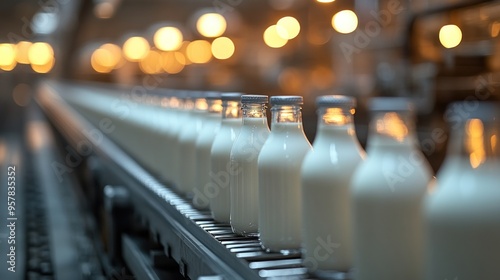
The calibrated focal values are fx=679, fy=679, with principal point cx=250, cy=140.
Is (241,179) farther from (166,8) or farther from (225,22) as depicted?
(166,8)

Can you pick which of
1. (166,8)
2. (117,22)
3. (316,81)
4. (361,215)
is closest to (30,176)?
(361,215)

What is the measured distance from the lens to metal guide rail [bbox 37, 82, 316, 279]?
1.05 meters

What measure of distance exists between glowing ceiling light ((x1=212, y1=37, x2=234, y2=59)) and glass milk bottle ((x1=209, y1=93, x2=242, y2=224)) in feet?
50.6

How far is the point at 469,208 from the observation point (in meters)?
0.73

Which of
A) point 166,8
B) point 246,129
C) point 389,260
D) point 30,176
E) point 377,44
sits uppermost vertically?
point 166,8

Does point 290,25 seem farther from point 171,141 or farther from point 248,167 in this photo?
point 248,167

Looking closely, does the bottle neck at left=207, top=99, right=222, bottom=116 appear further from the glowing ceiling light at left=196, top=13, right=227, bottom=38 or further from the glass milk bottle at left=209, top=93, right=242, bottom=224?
the glowing ceiling light at left=196, top=13, right=227, bottom=38

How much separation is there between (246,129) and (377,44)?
26.3ft

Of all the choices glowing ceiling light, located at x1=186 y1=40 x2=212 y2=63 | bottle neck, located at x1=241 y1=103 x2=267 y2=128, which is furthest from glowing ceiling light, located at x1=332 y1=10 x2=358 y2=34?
glowing ceiling light, located at x1=186 y1=40 x2=212 y2=63

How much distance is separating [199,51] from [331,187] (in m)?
17.4

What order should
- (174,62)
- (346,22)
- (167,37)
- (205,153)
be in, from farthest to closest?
(174,62)
(167,37)
(346,22)
(205,153)

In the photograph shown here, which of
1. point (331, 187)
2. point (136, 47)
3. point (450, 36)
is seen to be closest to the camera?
point (331, 187)

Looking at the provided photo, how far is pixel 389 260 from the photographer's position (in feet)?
2.72

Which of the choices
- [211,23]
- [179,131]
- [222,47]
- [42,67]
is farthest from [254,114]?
[42,67]
